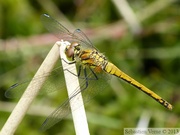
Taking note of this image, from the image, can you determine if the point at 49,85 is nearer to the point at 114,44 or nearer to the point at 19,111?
the point at 19,111

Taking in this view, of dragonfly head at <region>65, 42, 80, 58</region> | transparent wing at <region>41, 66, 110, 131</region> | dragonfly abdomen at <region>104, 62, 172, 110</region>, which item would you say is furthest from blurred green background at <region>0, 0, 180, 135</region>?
dragonfly head at <region>65, 42, 80, 58</region>

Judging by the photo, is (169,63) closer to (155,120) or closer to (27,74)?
(155,120)

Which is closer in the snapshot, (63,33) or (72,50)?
(72,50)

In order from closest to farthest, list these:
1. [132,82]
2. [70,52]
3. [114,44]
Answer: [70,52] < [132,82] < [114,44]

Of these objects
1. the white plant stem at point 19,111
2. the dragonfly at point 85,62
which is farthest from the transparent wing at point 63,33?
the white plant stem at point 19,111

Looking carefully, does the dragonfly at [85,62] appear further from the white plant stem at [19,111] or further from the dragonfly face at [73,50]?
the white plant stem at [19,111]

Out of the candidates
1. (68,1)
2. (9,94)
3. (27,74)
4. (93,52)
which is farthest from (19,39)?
(9,94)

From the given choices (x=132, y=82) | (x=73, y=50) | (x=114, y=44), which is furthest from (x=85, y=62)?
(x=114, y=44)
